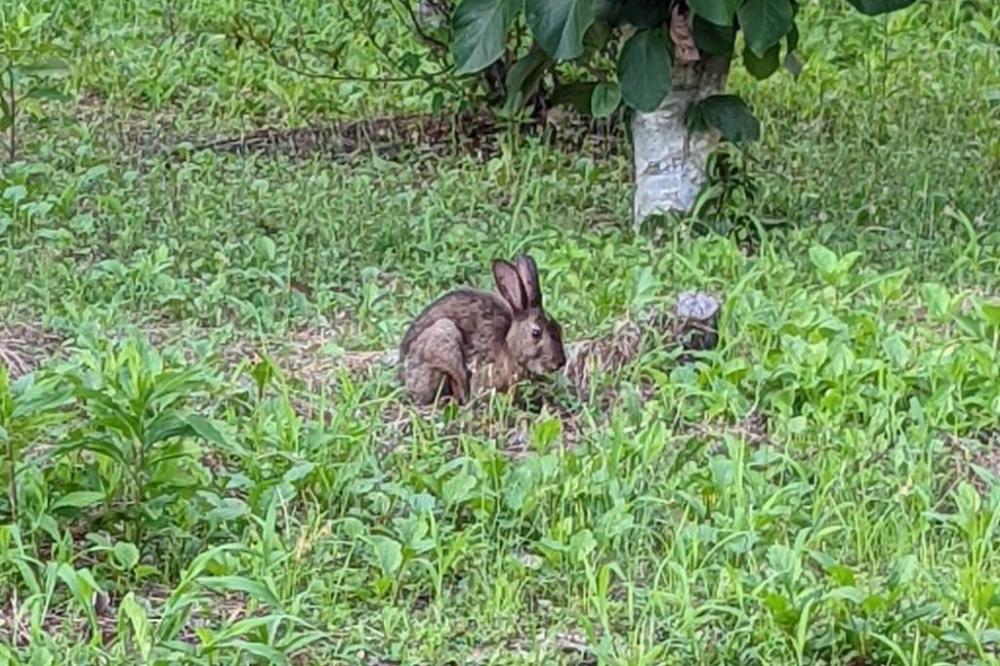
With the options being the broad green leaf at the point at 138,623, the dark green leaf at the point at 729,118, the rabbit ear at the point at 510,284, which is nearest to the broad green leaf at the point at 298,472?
the broad green leaf at the point at 138,623

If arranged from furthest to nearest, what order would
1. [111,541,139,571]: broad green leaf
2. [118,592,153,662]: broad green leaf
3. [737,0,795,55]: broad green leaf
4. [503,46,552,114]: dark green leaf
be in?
[503,46,552,114]: dark green leaf < [737,0,795,55]: broad green leaf < [111,541,139,571]: broad green leaf < [118,592,153,662]: broad green leaf

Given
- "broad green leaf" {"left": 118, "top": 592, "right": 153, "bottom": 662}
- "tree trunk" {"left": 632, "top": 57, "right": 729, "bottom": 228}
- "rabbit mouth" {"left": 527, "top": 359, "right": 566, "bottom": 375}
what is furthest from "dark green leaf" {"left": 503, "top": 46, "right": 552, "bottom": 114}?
"broad green leaf" {"left": 118, "top": 592, "right": 153, "bottom": 662}

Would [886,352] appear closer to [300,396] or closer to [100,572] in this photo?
[300,396]

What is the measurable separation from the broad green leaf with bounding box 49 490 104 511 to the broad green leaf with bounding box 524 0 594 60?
2.77 meters

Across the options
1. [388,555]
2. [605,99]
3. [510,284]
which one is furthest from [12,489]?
[605,99]

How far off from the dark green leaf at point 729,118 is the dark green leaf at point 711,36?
21 centimetres

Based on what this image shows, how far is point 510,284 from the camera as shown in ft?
16.8

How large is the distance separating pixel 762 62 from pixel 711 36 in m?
0.44

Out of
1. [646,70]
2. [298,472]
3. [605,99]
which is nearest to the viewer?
[298,472]

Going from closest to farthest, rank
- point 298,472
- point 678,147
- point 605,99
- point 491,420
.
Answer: point 298,472, point 491,420, point 678,147, point 605,99

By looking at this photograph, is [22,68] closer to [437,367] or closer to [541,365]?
[437,367]

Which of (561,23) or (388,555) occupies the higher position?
(561,23)

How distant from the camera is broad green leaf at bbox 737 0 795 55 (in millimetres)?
6191

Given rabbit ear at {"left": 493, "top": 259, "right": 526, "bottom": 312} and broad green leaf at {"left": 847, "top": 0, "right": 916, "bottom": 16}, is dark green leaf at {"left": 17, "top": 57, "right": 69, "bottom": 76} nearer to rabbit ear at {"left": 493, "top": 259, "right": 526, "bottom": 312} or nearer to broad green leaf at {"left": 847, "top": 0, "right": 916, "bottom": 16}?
rabbit ear at {"left": 493, "top": 259, "right": 526, "bottom": 312}
